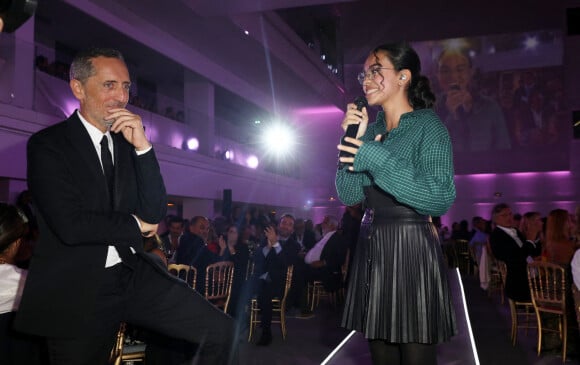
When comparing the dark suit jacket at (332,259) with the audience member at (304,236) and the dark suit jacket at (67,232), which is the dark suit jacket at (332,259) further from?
the dark suit jacket at (67,232)

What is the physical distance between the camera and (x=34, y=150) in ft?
5.06

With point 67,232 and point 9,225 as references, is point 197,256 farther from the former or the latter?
point 67,232

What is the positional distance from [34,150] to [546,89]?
17.6m

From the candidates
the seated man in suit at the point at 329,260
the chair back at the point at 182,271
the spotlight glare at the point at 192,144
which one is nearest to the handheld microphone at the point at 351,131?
the chair back at the point at 182,271

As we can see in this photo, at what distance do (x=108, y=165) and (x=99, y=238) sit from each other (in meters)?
0.30

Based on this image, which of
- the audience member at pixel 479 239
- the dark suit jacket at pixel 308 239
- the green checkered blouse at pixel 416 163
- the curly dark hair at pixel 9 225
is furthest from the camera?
the audience member at pixel 479 239

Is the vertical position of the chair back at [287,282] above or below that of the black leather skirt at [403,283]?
below

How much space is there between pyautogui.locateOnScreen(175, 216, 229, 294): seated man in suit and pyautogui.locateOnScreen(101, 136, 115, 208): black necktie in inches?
133

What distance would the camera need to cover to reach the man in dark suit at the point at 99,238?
4.90ft

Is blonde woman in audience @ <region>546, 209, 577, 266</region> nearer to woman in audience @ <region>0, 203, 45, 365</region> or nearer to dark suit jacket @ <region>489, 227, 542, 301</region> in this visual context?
dark suit jacket @ <region>489, 227, 542, 301</region>

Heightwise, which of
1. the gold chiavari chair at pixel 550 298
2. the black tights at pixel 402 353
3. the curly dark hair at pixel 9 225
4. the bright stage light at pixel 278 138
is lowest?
the gold chiavari chair at pixel 550 298

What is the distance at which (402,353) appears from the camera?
143 cm

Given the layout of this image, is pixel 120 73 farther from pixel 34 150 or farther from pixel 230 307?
pixel 230 307

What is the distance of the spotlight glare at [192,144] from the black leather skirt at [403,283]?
993 cm
